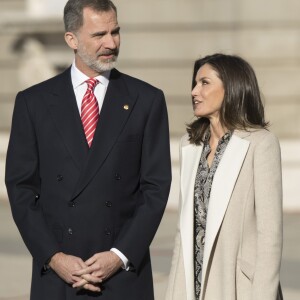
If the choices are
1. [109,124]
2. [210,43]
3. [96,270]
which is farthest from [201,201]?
[210,43]

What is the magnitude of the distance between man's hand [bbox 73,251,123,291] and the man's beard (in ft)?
2.67

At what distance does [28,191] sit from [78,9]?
0.84 metres

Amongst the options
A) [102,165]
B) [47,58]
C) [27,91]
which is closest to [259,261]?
[102,165]

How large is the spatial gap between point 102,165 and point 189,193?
0.61m

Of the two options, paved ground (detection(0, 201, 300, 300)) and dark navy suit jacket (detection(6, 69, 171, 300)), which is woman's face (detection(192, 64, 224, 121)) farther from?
paved ground (detection(0, 201, 300, 300))

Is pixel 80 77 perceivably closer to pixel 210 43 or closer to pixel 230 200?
pixel 230 200

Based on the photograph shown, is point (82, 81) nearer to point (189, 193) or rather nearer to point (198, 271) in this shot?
point (189, 193)

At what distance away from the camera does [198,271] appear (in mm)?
5324

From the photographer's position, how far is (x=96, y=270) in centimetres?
470

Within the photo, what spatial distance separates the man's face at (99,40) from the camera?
4820 millimetres

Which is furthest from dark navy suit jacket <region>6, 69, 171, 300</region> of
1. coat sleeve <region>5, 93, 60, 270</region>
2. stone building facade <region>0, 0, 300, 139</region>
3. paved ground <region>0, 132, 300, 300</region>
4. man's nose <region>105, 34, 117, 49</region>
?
stone building facade <region>0, 0, 300, 139</region>

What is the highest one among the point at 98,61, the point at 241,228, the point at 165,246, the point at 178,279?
the point at 98,61

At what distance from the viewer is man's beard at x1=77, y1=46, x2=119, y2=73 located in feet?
15.9

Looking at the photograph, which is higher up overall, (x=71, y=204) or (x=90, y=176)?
(x=90, y=176)
